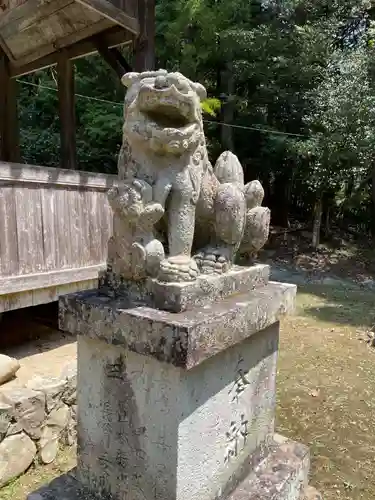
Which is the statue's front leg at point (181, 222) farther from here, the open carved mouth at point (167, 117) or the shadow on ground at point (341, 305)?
the shadow on ground at point (341, 305)

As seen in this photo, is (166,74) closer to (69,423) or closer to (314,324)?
(69,423)

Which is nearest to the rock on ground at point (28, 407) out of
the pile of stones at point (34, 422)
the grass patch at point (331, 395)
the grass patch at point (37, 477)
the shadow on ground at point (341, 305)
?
the pile of stones at point (34, 422)

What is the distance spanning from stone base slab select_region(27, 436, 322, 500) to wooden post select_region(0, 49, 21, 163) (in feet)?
22.7

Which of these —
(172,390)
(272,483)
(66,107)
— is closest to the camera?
(172,390)

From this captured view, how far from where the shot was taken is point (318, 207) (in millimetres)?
12508

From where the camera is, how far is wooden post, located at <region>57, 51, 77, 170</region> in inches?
276

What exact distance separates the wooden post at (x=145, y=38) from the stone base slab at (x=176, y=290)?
13.9ft

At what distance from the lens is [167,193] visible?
1856 millimetres

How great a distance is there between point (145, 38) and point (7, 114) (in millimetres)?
3576

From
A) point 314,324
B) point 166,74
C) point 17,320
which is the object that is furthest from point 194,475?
point 314,324

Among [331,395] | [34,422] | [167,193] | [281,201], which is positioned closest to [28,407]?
[34,422]

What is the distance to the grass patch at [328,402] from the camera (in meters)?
3.46

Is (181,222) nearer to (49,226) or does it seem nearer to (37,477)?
(37,477)

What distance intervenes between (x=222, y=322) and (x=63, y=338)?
3633mm
